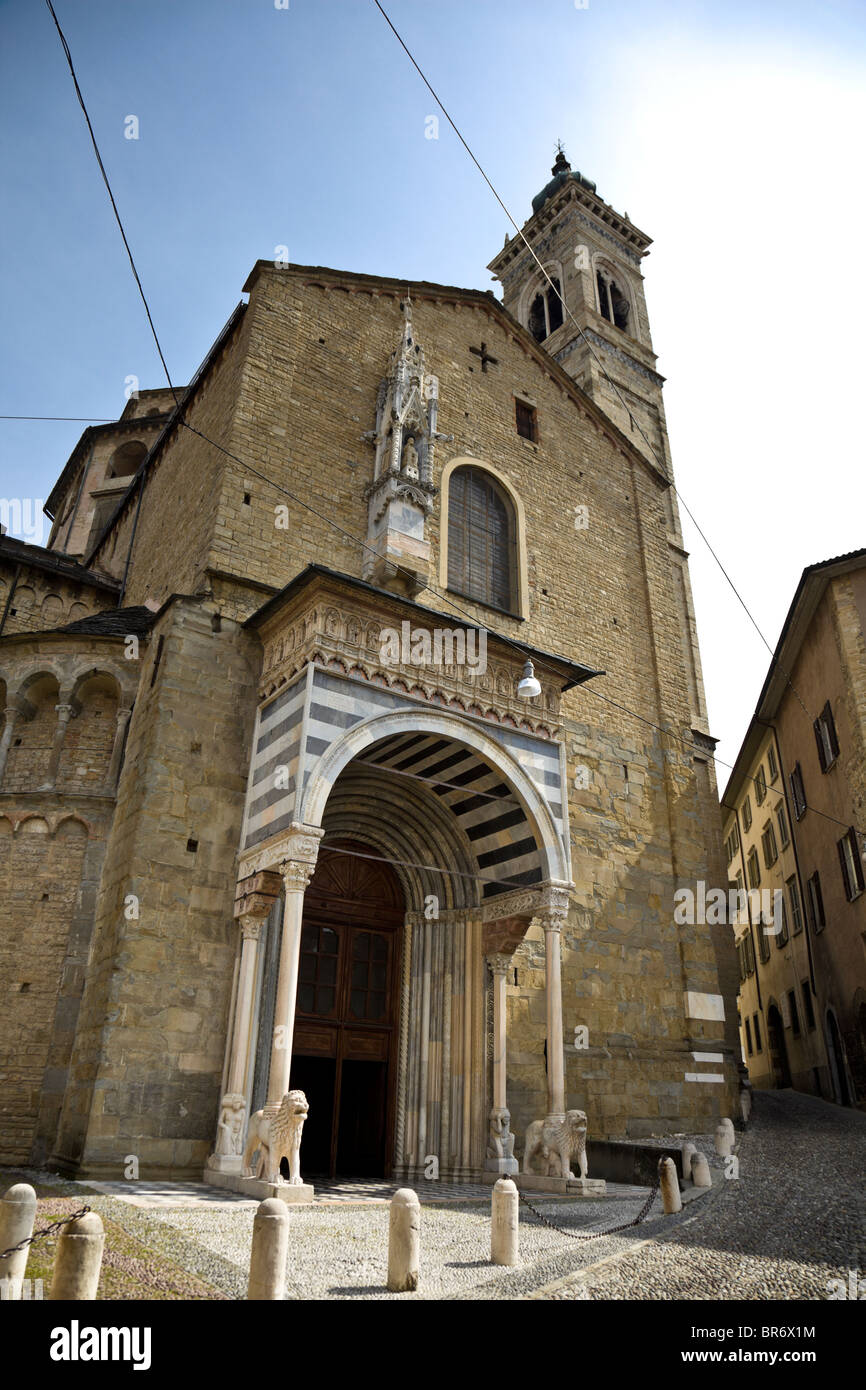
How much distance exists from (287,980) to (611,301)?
1151 inches

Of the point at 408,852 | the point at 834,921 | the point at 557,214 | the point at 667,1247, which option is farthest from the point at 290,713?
the point at 557,214

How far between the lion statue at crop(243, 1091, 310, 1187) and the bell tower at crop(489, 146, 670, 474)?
20466 mm

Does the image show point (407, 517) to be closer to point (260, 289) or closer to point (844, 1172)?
point (260, 289)

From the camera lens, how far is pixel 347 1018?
12773mm

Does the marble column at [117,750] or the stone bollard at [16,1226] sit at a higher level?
the marble column at [117,750]

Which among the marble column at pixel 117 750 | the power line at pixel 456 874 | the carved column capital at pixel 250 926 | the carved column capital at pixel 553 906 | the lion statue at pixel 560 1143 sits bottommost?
the lion statue at pixel 560 1143

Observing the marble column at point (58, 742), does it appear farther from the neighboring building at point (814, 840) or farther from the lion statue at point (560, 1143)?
the neighboring building at point (814, 840)

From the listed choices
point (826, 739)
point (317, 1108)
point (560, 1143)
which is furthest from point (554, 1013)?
point (826, 739)

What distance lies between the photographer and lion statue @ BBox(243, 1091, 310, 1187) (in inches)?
347

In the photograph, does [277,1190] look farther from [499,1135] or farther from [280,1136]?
[499,1135]

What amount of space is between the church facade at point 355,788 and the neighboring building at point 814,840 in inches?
128

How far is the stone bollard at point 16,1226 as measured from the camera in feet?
15.7

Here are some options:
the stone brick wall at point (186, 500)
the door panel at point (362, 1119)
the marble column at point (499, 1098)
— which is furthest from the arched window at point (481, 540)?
the door panel at point (362, 1119)

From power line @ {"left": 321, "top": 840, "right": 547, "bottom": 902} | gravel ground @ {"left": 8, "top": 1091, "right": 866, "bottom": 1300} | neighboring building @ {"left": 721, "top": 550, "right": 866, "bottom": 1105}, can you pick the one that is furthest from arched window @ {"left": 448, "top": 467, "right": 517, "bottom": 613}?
gravel ground @ {"left": 8, "top": 1091, "right": 866, "bottom": 1300}
